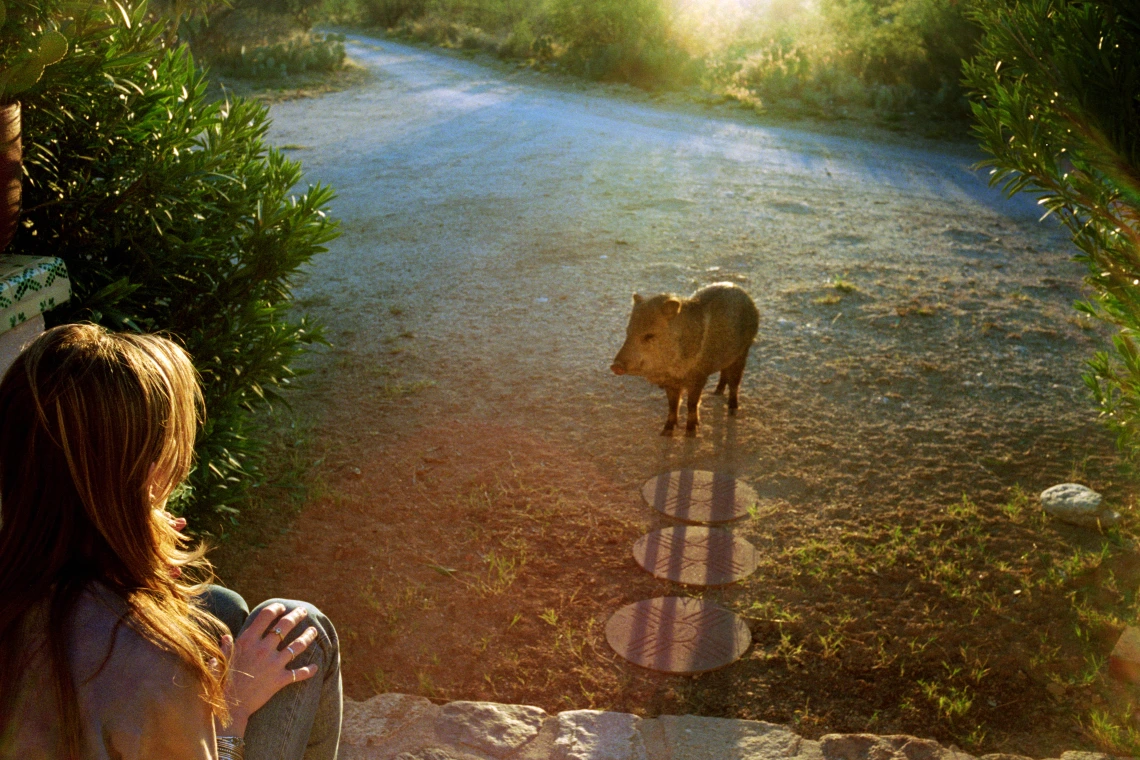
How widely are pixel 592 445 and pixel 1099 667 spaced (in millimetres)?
2588

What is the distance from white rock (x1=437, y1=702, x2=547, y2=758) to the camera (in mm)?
3018

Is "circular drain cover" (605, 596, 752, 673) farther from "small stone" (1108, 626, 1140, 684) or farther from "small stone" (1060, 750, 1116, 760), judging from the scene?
"small stone" (1108, 626, 1140, 684)

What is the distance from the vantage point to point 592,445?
17.1 feet

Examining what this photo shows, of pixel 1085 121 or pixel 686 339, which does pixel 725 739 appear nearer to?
pixel 1085 121

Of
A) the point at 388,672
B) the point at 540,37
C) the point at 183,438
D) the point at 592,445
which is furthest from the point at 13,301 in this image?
the point at 540,37

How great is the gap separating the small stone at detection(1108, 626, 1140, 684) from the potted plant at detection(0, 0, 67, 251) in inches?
157

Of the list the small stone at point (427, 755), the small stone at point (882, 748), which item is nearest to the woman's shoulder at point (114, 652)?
the small stone at point (427, 755)

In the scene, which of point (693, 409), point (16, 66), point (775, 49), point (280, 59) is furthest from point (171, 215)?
point (775, 49)

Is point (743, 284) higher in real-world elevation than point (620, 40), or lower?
lower

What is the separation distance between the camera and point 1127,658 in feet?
11.3

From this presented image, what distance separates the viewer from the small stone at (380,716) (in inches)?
119

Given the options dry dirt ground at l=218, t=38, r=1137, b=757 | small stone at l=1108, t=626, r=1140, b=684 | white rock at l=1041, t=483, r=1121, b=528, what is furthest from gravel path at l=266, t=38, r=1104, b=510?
small stone at l=1108, t=626, r=1140, b=684

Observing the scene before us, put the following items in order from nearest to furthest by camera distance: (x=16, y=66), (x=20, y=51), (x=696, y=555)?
(x=16, y=66) < (x=20, y=51) < (x=696, y=555)

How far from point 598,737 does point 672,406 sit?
250cm
